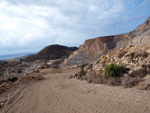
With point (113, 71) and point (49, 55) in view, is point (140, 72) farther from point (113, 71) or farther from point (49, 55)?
point (49, 55)

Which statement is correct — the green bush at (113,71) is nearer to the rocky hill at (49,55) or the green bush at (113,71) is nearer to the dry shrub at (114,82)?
the dry shrub at (114,82)

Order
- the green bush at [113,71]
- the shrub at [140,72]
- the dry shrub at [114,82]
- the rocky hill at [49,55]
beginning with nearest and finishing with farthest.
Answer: the dry shrub at [114,82]
the shrub at [140,72]
the green bush at [113,71]
the rocky hill at [49,55]

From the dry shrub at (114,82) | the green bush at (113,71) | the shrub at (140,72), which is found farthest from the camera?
the green bush at (113,71)

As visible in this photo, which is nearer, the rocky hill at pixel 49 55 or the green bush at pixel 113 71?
the green bush at pixel 113 71

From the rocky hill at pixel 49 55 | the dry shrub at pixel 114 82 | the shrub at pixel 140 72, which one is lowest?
the dry shrub at pixel 114 82

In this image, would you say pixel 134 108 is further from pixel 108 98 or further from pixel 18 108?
pixel 18 108

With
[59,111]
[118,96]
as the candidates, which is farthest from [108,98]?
[59,111]

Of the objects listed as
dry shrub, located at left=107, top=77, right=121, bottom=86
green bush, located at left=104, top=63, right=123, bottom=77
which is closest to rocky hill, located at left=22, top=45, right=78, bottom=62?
green bush, located at left=104, top=63, right=123, bottom=77

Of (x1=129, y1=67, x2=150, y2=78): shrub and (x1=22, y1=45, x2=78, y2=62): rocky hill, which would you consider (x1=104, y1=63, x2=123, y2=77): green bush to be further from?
(x1=22, y1=45, x2=78, y2=62): rocky hill

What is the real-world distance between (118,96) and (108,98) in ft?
1.68

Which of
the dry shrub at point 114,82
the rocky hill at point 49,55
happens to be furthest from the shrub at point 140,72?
the rocky hill at point 49,55

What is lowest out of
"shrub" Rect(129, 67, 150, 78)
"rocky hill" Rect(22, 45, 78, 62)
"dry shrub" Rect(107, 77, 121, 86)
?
"dry shrub" Rect(107, 77, 121, 86)

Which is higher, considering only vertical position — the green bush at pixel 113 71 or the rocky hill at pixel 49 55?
the rocky hill at pixel 49 55

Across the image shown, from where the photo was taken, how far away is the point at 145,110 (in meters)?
4.65
